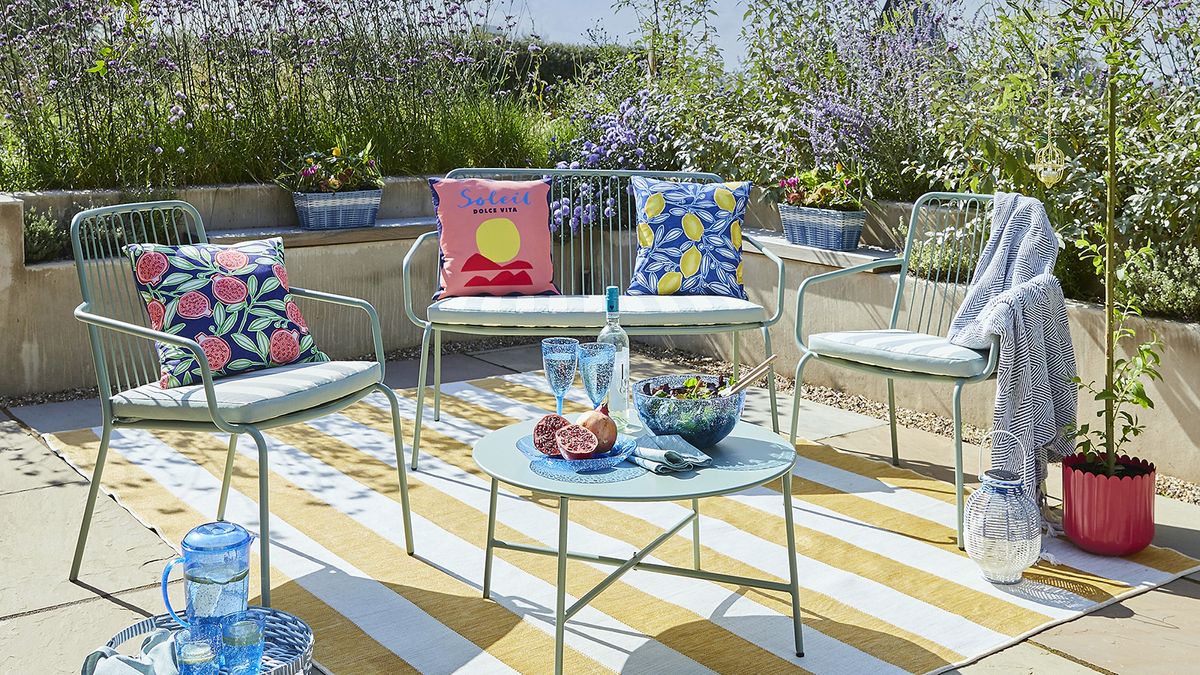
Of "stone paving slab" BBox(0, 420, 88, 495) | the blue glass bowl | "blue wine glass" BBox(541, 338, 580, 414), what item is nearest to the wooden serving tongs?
the blue glass bowl

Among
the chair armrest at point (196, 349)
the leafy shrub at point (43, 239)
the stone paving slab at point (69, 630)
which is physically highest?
the leafy shrub at point (43, 239)

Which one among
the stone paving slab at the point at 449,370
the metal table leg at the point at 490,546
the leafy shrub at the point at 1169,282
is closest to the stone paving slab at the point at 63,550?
the metal table leg at the point at 490,546

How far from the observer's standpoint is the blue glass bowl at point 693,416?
2.59 metres

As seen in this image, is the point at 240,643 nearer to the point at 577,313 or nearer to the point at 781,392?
the point at 577,313

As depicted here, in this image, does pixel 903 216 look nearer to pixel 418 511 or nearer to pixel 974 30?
pixel 974 30

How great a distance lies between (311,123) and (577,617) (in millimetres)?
3700

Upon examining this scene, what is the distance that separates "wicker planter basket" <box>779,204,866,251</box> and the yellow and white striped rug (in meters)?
1.06

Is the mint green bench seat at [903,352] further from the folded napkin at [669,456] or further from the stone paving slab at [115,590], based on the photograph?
the folded napkin at [669,456]

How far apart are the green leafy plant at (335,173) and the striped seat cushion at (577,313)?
5.42 feet

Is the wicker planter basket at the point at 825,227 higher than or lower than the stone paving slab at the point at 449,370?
higher

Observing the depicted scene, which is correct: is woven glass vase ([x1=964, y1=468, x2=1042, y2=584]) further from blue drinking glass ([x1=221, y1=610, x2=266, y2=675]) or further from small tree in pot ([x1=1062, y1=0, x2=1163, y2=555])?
blue drinking glass ([x1=221, y1=610, x2=266, y2=675])

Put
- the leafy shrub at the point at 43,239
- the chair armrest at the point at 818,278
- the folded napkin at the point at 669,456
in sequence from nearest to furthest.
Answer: the folded napkin at the point at 669,456 < the chair armrest at the point at 818,278 < the leafy shrub at the point at 43,239

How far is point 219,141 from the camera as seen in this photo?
18.1 feet

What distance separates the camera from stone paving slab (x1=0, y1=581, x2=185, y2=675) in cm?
257
